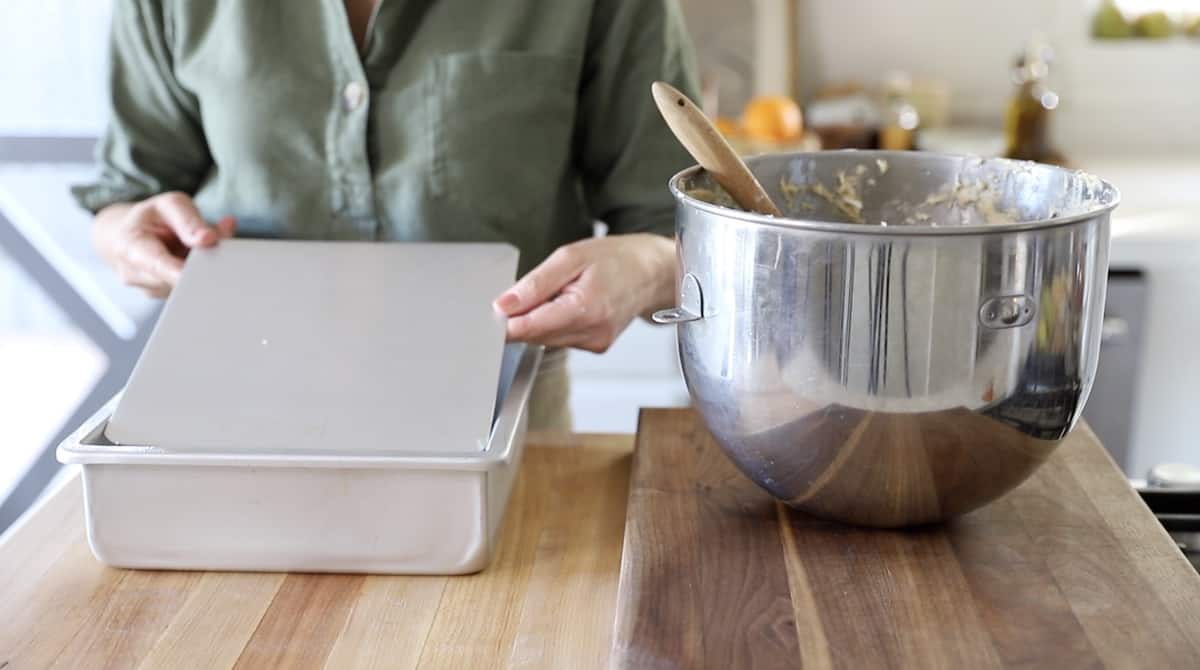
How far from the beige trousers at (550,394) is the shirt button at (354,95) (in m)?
0.30

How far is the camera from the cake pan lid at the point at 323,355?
73cm

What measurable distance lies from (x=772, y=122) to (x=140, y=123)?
1139mm

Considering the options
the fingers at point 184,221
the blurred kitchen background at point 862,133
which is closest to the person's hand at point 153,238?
the fingers at point 184,221

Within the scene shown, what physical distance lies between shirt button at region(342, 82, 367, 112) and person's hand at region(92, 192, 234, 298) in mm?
134

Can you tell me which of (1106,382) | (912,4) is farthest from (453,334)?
(912,4)

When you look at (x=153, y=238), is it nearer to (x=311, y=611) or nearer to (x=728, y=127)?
(x=311, y=611)

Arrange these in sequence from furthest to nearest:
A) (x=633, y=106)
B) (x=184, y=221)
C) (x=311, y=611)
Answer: (x=633, y=106) < (x=184, y=221) < (x=311, y=611)

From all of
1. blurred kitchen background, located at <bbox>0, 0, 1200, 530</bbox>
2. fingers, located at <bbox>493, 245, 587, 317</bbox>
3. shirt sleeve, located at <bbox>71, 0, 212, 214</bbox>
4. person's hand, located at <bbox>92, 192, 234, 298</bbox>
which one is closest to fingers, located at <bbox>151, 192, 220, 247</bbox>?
person's hand, located at <bbox>92, 192, 234, 298</bbox>

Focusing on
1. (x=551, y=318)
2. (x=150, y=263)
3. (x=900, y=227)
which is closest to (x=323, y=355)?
(x=551, y=318)

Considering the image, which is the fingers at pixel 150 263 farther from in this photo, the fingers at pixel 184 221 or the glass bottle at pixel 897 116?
the glass bottle at pixel 897 116

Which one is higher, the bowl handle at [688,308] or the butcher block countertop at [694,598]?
the bowl handle at [688,308]

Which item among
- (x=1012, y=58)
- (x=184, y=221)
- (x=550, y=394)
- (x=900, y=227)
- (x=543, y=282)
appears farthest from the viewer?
(x=1012, y=58)

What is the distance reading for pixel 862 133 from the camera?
212 cm

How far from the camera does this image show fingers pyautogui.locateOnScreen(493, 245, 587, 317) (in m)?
0.80
